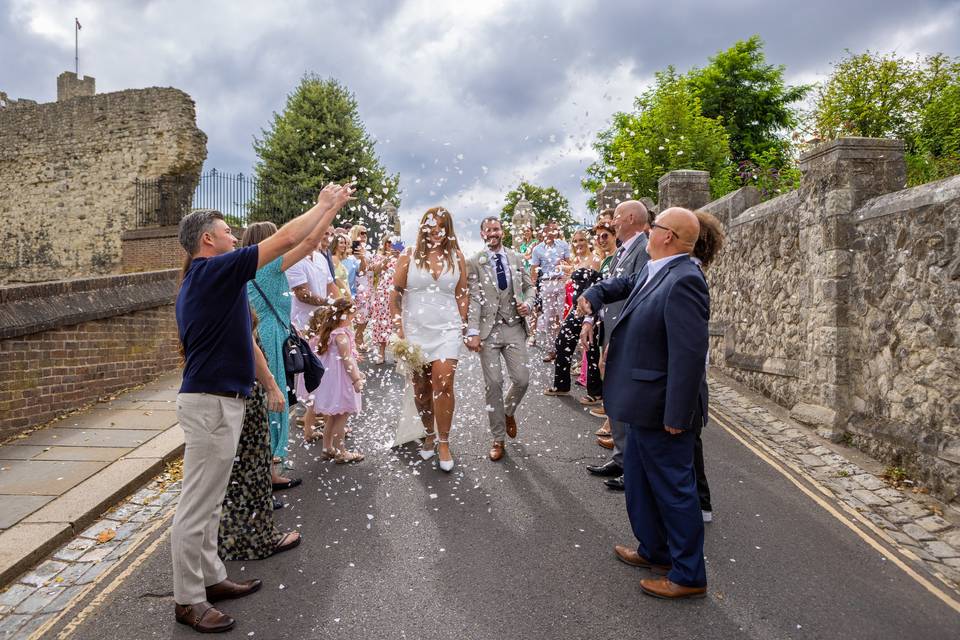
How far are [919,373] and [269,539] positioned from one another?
5.61 metres

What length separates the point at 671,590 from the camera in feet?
11.1

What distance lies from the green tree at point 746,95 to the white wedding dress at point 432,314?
109ft

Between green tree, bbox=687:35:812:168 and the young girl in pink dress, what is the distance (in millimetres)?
33784

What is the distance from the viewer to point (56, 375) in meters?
7.54

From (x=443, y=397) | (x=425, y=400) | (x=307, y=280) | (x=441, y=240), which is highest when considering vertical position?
(x=441, y=240)

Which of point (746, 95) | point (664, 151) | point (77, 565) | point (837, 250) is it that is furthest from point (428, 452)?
point (746, 95)

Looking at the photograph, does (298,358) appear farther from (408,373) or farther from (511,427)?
(511,427)

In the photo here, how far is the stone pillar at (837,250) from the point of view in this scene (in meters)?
6.62

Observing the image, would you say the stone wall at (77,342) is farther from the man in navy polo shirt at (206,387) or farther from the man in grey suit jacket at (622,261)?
the man in grey suit jacket at (622,261)

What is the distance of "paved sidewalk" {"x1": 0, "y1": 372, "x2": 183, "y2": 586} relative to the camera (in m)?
4.27

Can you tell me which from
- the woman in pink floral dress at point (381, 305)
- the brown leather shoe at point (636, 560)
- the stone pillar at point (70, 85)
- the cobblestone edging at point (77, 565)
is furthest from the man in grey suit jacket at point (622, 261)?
the stone pillar at point (70, 85)

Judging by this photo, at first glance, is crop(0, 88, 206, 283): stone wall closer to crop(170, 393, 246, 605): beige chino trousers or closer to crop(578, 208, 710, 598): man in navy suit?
crop(170, 393, 246, 605): beige chino trousers

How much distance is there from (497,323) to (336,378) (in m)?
1.66

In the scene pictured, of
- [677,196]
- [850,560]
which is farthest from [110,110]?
[850,560]
